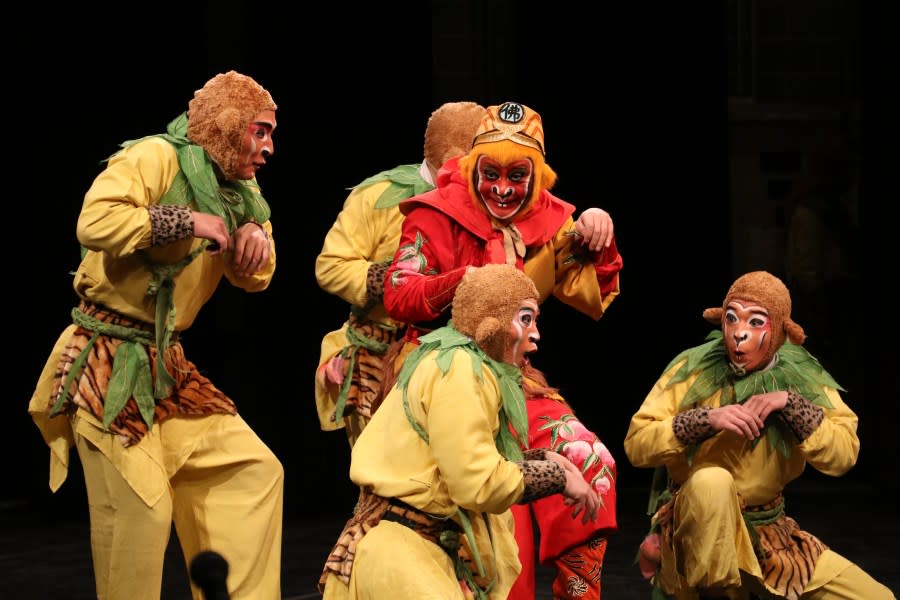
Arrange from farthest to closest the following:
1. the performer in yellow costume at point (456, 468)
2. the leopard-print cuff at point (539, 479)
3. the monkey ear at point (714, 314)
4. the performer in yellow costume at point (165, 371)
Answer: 1. the monkey ear at point (714, 314)
2. the performer in yellow costume at point (165, 371)
3. the leopard-print cuff at point (539, 479)
4. the performer in yellow costume at point (456, 468)

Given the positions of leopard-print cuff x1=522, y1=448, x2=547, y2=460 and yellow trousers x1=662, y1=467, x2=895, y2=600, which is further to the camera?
yellow trousers x1=662, y1=467, x2=895, y2=600

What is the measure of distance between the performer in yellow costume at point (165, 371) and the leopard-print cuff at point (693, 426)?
3.34ft

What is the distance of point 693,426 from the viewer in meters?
4.93

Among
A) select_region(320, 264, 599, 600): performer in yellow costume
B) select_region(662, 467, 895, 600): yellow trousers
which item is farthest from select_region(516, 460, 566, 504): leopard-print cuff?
select_region(662, 467, 895, 600): yellow trousers

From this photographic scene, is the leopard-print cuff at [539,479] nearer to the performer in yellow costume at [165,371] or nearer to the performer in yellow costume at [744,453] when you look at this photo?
the performer in yellow costume at [744,453]

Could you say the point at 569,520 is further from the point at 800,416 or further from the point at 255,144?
the point at 255,144

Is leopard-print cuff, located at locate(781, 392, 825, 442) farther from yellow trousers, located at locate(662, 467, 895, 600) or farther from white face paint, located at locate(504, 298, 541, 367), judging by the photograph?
white face paint, located at locate(504, 298, 541, 367)

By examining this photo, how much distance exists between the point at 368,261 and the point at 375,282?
15 cm

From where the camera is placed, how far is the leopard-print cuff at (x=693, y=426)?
491cm

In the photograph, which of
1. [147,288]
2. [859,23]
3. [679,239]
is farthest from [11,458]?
[859,23]

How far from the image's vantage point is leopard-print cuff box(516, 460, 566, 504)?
409cm

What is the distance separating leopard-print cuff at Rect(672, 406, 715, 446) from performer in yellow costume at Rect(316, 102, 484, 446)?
84cm

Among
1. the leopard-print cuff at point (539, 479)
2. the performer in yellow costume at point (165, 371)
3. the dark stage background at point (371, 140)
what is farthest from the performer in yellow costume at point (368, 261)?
the dark stage background at point (371, 140)

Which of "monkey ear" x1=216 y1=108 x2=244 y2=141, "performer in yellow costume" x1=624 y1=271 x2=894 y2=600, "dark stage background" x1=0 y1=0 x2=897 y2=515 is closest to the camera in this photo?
"monkey ear" x1=216 y1=108 x2=244 y2=141
